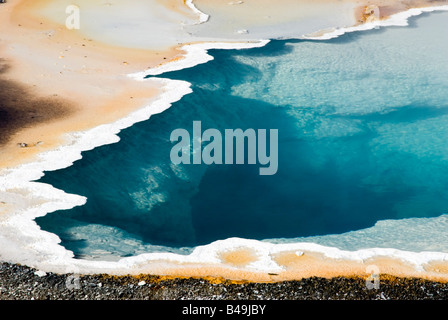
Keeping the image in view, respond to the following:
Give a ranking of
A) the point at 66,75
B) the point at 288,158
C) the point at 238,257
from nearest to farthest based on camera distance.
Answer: the point at 238,257
the point at 288,158
the point at 66,75

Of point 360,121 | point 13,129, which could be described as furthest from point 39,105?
point 360,121

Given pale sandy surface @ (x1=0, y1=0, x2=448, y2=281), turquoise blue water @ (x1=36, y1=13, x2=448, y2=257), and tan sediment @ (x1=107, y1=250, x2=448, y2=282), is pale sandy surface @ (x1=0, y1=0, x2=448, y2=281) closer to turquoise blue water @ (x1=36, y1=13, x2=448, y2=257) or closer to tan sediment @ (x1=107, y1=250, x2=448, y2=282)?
tan sediment @ (x1=107, y1=250, x2=448, y2=282)

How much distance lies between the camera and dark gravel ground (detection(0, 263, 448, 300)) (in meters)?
4.85

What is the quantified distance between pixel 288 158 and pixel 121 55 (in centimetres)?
424

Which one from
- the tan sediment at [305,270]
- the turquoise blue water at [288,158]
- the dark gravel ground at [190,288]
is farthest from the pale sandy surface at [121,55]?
the turquoise blue water at [288,158]

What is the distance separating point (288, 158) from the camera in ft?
29.1

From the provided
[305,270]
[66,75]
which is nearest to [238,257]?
[305,270]

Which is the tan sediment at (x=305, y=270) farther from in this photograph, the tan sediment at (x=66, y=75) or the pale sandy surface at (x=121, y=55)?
the tan sediment at (x=66, y=75)

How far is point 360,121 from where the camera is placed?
32.2 feet

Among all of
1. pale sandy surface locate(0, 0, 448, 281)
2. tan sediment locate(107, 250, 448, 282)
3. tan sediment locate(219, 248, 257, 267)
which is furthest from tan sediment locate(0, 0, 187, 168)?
tan sediment locate(219, 248, 257, 267)

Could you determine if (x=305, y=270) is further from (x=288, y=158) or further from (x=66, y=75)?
(x=66, y=75)

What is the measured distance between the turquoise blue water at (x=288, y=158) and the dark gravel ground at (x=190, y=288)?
0.56m

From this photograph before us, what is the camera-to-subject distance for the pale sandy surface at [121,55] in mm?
5344

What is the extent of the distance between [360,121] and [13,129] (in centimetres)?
590
